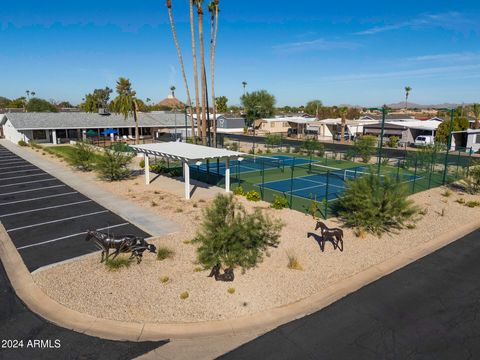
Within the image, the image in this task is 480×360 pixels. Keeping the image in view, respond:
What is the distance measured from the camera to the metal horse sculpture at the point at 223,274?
39.1ft

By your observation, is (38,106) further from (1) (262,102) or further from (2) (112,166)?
(2) (112,166)

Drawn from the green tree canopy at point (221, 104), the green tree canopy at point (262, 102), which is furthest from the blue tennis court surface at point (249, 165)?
the green tree canopy at point (221, 104)

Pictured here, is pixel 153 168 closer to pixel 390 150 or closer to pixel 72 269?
pixel 72 269

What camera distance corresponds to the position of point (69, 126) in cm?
5525

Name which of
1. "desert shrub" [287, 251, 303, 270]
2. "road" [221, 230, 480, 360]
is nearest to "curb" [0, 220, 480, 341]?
"road" [221, 230, 480, 360]

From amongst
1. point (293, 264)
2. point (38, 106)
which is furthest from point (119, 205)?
point (38, 106)

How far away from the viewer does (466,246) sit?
1562cm

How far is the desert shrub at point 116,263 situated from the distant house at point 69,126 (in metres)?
39.3

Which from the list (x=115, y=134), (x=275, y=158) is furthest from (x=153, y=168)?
(x=115, y=134)

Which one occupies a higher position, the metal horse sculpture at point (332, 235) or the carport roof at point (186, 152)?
the carport roof at point (186, 152)

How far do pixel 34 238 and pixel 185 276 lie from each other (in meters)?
8.11

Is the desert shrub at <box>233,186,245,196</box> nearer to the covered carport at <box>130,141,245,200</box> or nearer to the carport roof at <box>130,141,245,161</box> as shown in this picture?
the covered carport at <box>130,141,245,200</box>

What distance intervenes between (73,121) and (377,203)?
53.1 meters

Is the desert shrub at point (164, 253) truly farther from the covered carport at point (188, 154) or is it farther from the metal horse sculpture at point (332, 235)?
the covered carport at point (188, 154)
